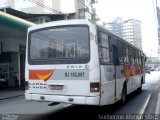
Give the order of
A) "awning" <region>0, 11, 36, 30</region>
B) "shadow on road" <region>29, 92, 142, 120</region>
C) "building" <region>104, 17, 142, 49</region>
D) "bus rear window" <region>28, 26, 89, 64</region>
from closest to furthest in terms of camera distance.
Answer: "bus rear window" <region>28, 26, 89, 64</region> < "shadow on road" <region>29, 92, 142, 120</region> < "awning" <region>0, 11, 36, 30</region> < "building" <region>104, 17, 142, 49</region>

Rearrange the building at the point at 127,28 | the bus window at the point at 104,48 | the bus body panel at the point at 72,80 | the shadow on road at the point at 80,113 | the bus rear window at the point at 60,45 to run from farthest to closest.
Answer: the building at the point at 127,28
the shadow on road at the point at 80,113
the bus window at the point at 104,48
the bus rear window at the point at 60,45
the bus body panel at the point at 72,80

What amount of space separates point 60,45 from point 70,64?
0.74 m

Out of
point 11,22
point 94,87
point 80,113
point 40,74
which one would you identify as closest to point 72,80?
point 94,87

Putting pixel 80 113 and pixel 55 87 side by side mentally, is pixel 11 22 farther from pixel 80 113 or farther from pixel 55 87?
pixel 55 87

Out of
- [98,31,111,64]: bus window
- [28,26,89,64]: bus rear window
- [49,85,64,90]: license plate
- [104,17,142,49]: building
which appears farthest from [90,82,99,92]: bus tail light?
[104,17,142,49]: building

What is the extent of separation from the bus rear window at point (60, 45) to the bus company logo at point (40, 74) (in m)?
0.30

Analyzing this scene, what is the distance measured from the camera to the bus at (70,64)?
29.7 ft

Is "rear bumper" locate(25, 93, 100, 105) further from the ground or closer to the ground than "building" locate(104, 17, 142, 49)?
closer to the ground

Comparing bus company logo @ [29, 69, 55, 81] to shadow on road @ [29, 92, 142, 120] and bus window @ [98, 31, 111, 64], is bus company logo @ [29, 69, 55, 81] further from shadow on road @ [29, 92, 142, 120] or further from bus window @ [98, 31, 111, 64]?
bus window @ [98, 31, 111, 64]

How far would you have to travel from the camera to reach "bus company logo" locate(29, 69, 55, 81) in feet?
31.4

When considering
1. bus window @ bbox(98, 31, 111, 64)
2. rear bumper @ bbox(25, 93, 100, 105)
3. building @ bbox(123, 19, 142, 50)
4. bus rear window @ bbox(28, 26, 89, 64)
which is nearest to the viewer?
rear bumper @ bbox(25, 93, 100, 105)

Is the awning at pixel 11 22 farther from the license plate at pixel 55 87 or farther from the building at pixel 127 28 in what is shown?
the building at pixel 127 28

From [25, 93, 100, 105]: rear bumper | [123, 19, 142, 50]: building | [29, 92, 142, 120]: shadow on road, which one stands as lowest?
[29, 92, 142, 120]: shadow on road

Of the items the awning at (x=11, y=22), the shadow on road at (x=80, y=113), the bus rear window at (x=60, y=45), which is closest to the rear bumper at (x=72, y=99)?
the shadow on road at (x=80, y=113)
